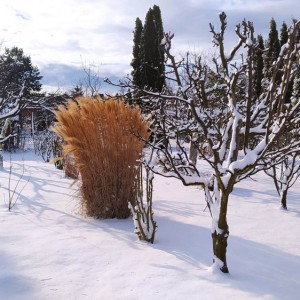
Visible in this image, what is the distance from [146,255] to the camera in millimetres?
3312

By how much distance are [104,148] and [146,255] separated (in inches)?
73.0

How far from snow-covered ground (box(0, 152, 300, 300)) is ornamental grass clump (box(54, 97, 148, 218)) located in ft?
0.95

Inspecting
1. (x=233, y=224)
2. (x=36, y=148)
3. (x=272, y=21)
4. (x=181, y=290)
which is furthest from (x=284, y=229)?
(x=272, y=21)

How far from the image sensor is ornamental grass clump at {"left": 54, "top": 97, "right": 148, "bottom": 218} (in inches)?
189

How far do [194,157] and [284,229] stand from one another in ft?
16.2

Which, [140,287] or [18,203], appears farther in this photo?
[18,203]

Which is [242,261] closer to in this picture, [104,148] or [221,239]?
[221,239]

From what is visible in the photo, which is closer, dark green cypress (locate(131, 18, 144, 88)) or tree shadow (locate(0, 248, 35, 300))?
tree shadow (locate(0, 248, 35, 300))

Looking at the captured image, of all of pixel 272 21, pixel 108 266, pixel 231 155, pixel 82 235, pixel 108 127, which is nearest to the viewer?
pixel 231 155

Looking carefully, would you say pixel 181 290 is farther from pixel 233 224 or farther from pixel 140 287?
pixel 233 224

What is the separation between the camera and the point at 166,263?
122 inches

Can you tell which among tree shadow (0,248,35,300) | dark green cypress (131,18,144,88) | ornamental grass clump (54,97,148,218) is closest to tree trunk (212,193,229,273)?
tree shadow (0,248,35,300)

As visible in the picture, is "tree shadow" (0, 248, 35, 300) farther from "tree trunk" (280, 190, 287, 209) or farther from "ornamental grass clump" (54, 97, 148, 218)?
"tree trunk" (280, 190, 287, 209)

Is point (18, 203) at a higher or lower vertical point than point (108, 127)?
lower
